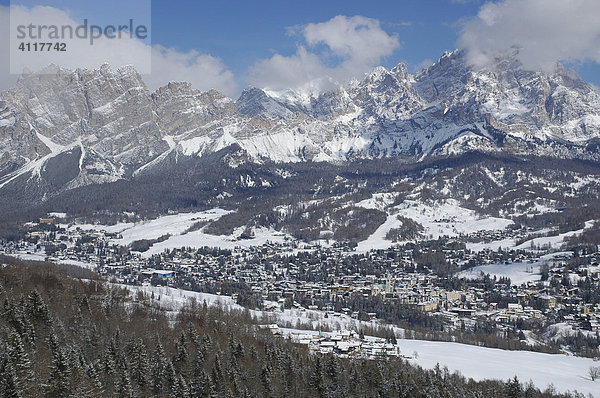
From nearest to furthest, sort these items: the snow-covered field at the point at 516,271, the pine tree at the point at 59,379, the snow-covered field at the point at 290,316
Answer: the pine tree at the point at 59,379, the snow-covered field at the point at 290,316, the snow-covered field at the point at 516,271

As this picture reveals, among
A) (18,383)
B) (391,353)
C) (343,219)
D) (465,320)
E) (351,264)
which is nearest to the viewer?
(18,383)

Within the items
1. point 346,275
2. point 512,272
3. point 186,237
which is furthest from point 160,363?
point 186,237

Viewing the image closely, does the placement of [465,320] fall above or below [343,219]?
below

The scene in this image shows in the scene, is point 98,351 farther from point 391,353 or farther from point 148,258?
point 148,258

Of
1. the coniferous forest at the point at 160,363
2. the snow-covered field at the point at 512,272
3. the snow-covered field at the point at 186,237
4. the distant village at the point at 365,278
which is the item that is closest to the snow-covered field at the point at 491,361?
the coniferous forest at the point at 160,363

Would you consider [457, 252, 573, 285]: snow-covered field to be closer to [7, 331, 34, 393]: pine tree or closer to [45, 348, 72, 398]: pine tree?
[45, 348, 72, 398]: pine tree

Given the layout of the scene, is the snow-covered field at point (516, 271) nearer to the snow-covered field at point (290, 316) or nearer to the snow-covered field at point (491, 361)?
the snow-covered field at point (290, 316)

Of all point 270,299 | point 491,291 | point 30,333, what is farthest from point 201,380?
point 491,291
